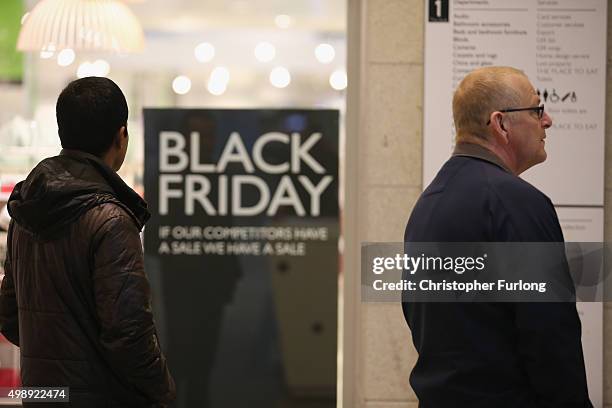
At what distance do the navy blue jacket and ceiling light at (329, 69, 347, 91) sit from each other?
1418 millimetres

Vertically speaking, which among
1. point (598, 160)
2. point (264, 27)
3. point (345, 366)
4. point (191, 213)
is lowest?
point (345, 366)

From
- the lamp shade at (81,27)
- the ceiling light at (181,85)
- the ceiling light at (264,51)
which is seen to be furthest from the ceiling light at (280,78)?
the lamp shade at (81,27)

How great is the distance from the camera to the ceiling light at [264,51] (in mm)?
3701

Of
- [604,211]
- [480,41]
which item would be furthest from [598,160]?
[480,41]

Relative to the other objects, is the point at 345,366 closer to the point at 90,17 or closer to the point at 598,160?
the point at 598,160

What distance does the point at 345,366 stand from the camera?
147 inches

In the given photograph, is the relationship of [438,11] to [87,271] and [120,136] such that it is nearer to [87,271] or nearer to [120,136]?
[120,136]

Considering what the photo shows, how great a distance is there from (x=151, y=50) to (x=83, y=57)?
29 cm

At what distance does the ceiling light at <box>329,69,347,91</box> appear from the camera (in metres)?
3.69

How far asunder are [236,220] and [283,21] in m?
0.89

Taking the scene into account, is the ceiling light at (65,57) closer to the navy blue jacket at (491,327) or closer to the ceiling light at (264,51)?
the ceiling light at (264,51)

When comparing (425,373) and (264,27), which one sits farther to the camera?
(264,27)

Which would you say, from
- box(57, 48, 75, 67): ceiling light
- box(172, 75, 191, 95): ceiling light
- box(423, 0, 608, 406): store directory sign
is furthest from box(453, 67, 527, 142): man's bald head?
box(57, 48, 75, 67): ceiling light

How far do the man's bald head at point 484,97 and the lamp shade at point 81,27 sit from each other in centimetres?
180
